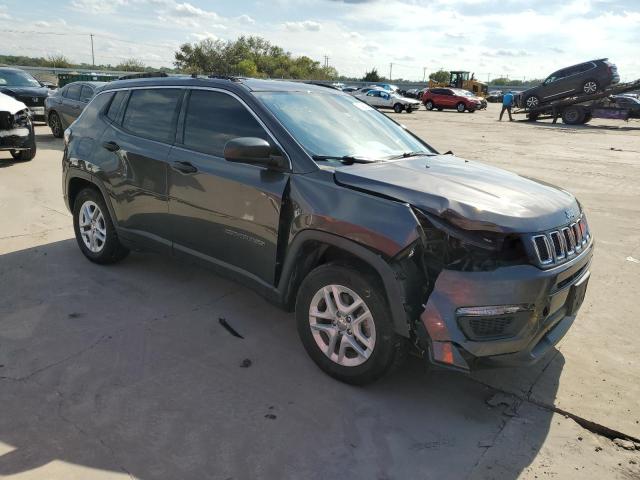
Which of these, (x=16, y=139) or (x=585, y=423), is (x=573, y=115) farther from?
(x=585, y=423)

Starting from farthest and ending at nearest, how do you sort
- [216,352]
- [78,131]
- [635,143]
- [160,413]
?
[635,143] < [78,131] < [216,352] < [160,413]

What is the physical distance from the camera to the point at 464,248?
110 inches

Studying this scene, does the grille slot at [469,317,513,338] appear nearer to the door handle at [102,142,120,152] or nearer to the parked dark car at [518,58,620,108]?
the door handle at [102,142,120,152]

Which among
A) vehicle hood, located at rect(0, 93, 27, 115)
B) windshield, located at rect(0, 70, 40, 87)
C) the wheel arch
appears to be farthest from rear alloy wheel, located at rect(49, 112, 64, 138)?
the wheel arch

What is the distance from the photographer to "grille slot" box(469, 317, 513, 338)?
2.66 meters

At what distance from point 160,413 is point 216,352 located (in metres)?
0.72

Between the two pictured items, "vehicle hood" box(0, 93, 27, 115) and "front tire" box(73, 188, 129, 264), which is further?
"vehicle hood" box(0, 93, 27, 115)

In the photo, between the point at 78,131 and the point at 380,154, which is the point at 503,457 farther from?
the point at 78,131

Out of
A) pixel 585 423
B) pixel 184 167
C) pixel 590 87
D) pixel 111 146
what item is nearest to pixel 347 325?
pixel 585 423

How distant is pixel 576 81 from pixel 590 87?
732 mm

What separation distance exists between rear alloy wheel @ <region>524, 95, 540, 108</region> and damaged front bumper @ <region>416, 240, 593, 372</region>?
93.6 ft

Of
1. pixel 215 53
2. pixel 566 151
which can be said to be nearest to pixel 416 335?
pixel 566 151

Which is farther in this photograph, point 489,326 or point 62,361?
point 62,361

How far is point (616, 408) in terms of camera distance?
3.06 metres
